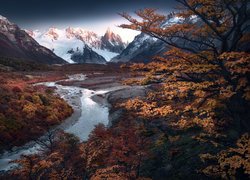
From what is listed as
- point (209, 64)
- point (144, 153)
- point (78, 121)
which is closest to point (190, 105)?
point (209, 64)

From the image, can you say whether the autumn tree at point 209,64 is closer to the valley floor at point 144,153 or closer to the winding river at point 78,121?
the valley floor at point 144,153

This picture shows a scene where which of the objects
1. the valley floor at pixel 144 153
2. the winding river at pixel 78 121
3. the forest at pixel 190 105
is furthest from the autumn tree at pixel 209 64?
the winding river at pixel 78 121

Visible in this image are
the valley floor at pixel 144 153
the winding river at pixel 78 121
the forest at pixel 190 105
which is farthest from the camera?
the winding river at pixel 78 121

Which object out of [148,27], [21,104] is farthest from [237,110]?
[21,104]

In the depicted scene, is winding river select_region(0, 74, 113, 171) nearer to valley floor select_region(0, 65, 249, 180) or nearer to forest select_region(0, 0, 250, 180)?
valley floor select_region(0, 65, 249, 180)

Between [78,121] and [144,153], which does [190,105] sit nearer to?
[144,153]

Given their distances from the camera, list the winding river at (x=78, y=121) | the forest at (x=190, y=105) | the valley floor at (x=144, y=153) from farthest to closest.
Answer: the winding river at (x=78, y=121), the valley floor at (x=144, y=153), the forest at (x=190, y=105)

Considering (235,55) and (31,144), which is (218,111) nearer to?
(235,55)

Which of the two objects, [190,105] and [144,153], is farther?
[144,153]

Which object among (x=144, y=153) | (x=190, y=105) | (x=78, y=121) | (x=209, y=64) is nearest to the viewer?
(x=209, y=64)

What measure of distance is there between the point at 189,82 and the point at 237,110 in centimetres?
250

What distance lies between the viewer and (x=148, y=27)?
54.2ft

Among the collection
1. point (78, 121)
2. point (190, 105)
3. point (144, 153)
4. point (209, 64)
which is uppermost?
point (209, 64)

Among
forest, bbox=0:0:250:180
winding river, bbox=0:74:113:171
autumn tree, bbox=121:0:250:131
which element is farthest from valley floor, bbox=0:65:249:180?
winding river, bbox=0:74:113:171
